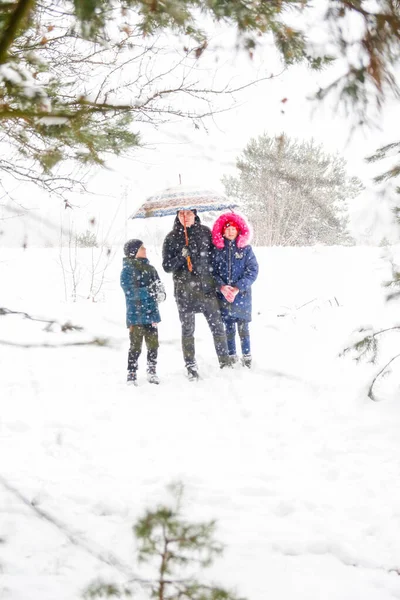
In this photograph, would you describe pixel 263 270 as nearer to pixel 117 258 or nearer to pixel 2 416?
pixel 117 258

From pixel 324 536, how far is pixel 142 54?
293cm

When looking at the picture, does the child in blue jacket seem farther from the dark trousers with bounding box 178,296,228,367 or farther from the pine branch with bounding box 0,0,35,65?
the pine branch with bounding box 0,0,35,65

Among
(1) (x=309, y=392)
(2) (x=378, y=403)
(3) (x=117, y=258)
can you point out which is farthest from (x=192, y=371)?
(3) (x=117, y=258)

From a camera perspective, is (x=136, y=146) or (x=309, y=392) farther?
(x=309, y=392)

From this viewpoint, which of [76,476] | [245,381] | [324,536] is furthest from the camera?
[245,381]

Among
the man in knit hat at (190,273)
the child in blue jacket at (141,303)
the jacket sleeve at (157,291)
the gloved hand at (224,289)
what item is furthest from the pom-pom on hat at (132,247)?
the gloved hand at (224,289)

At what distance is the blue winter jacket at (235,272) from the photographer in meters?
6.27

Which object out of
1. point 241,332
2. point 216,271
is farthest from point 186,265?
point 241,332

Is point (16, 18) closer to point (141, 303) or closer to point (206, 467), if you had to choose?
point (206, 467)

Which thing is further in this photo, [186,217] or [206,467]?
[186,217]

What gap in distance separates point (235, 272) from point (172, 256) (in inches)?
34.5

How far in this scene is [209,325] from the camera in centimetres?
607

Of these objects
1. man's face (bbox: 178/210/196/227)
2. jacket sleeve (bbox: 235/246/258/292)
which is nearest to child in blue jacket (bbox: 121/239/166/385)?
man's face (bbox: 178/210/196/227)

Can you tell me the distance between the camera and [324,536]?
8.70 feet
